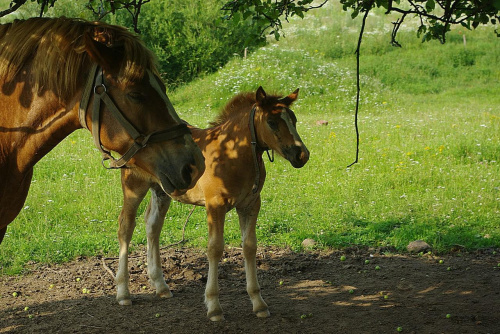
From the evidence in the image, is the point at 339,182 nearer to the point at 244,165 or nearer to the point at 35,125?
the point at 244,165

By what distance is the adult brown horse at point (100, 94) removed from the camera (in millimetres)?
2529

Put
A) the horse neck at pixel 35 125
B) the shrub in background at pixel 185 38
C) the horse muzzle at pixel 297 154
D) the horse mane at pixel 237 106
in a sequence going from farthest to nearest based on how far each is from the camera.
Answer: the shrub in background at pixel 185 38 → the horse mane at pixel 237 106 → the horse muzzle at pixel 297 154 → the horse neck at pixel 35 125

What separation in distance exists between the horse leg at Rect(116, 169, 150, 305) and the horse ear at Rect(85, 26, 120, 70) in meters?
2.79

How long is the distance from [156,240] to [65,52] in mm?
3381

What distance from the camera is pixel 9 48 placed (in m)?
2.74

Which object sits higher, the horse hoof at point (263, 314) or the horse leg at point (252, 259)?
the horse leg at point (252, 259)

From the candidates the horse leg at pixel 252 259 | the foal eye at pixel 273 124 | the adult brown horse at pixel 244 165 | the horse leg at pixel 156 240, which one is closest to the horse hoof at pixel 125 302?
the horse leg at pixel 156 240

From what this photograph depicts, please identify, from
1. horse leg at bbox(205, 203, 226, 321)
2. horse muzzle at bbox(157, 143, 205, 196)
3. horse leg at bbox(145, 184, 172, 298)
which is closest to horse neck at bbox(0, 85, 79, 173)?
horse muzzle at bbox(157, 143, 205, 196)

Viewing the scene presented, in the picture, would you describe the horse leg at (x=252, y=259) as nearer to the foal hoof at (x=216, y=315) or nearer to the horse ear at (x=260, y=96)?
the foal hoof at (x=216, y=315)

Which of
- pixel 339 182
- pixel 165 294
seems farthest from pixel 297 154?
pixel 339 182

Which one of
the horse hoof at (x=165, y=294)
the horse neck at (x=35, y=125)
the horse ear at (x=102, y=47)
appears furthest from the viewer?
the horse hoof at (x=165, y=294)

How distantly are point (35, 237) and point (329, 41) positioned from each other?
71.4 feet

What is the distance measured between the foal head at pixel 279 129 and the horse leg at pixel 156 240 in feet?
4.50

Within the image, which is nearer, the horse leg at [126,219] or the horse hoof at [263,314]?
the horse hoof at [263,314]
